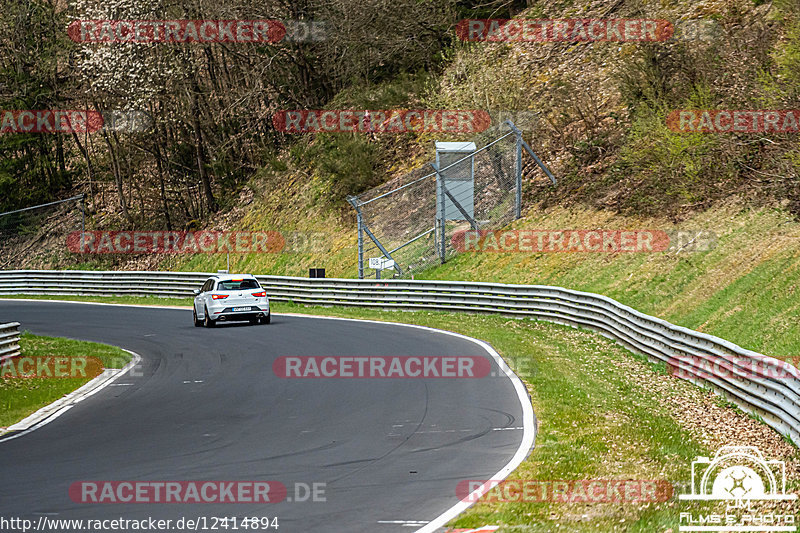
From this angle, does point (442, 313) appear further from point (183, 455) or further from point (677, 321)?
point (183, 455)

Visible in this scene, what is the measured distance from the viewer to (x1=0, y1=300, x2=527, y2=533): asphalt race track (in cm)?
821

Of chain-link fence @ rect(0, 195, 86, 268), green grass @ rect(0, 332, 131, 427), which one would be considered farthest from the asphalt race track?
chain-link fence @ rect(0, 195, 86, 268)

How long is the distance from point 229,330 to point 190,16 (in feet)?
90.3

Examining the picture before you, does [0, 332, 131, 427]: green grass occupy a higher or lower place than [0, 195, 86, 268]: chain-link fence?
lower

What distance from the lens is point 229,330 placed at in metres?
26.2
